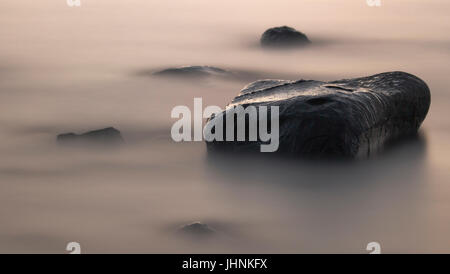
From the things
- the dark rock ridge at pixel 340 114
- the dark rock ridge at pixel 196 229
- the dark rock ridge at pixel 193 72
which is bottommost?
the dark rock ridge at pixel 196 229

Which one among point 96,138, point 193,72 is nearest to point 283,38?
point 193,72

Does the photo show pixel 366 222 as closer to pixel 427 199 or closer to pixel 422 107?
pixel 427 199

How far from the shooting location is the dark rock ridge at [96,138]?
6.02 meters

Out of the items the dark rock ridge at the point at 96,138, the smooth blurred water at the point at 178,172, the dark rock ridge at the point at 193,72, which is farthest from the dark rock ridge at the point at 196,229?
the dark rock ridge at the point at 193,72

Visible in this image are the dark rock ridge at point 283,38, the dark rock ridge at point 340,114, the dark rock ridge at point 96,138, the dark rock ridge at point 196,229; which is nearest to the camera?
the dark rock ridge at point 196,229

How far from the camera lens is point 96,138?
6031 mm

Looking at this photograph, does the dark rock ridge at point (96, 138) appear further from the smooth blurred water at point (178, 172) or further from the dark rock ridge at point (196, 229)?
the dark rock ridge at point (196, 229)

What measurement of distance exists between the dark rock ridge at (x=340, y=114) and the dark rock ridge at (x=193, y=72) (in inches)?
84.9

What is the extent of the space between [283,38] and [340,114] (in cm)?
472

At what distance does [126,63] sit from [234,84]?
1.47 meters

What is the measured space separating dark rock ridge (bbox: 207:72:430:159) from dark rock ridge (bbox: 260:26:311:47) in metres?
3.81

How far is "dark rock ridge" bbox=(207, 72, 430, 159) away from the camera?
533cm

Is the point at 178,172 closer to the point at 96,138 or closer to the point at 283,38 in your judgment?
the point at 96,138

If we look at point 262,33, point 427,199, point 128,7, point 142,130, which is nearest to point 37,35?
point 128,7
